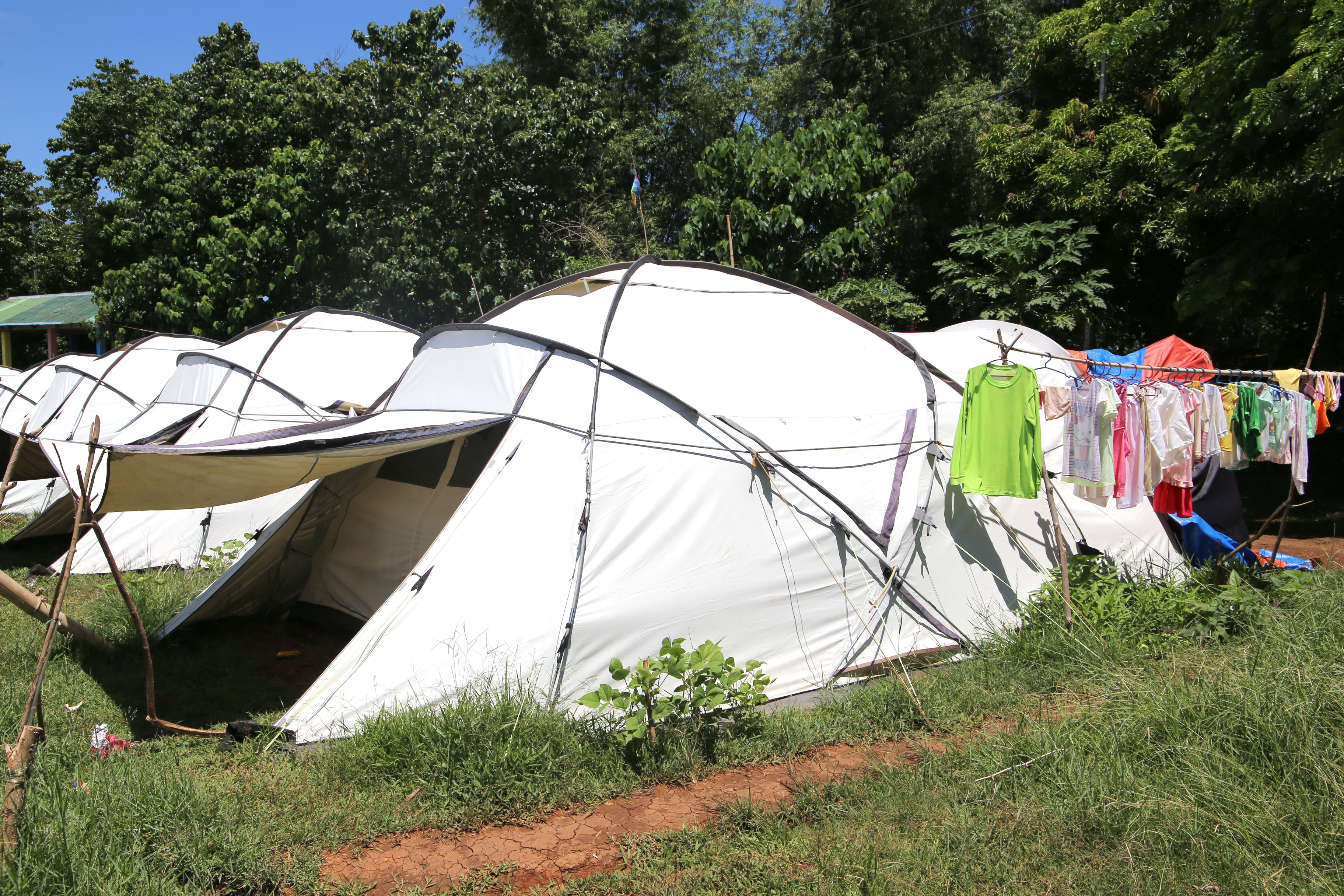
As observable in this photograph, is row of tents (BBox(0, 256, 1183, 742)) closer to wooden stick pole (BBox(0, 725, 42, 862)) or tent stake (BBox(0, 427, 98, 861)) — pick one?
tent stake (BBox(0, 427, 98, 861))

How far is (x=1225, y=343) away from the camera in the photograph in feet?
41.1

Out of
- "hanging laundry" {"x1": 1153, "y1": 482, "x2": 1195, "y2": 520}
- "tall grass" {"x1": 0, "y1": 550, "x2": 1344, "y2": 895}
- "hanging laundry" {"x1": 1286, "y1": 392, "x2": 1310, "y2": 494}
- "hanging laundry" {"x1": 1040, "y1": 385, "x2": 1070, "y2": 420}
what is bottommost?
"tall grass" {"x1": 0, "y1": 550, "x2": 1344, "y2": 895}

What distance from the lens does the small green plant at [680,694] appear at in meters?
4.07

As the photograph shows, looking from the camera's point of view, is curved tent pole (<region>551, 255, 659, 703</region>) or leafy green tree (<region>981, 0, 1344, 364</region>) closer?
curved tent pole (<region>551, 255, 659, 703</region>)

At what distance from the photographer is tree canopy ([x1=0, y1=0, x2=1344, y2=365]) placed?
351 inches

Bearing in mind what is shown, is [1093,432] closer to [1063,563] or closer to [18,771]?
[1063,563]

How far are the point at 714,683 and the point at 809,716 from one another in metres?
0.72

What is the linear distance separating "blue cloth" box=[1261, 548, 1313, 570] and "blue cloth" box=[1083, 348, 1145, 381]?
2.09 ft

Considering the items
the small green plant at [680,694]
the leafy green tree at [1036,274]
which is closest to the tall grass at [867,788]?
the small green plant at [680,694]

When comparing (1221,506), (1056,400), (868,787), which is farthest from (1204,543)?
(868,787)

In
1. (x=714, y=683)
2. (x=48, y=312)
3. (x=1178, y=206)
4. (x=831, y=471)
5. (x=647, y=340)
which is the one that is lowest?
(x=714, y=683)

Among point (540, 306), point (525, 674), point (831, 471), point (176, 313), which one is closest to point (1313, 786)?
point (831, 471)

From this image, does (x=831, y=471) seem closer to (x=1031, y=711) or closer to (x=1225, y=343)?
(x=1031, y=711)

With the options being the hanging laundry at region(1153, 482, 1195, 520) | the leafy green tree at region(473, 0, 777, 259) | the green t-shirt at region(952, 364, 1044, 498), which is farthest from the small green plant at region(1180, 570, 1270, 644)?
the leafy green tree at region(473, 0, 777, 259)
